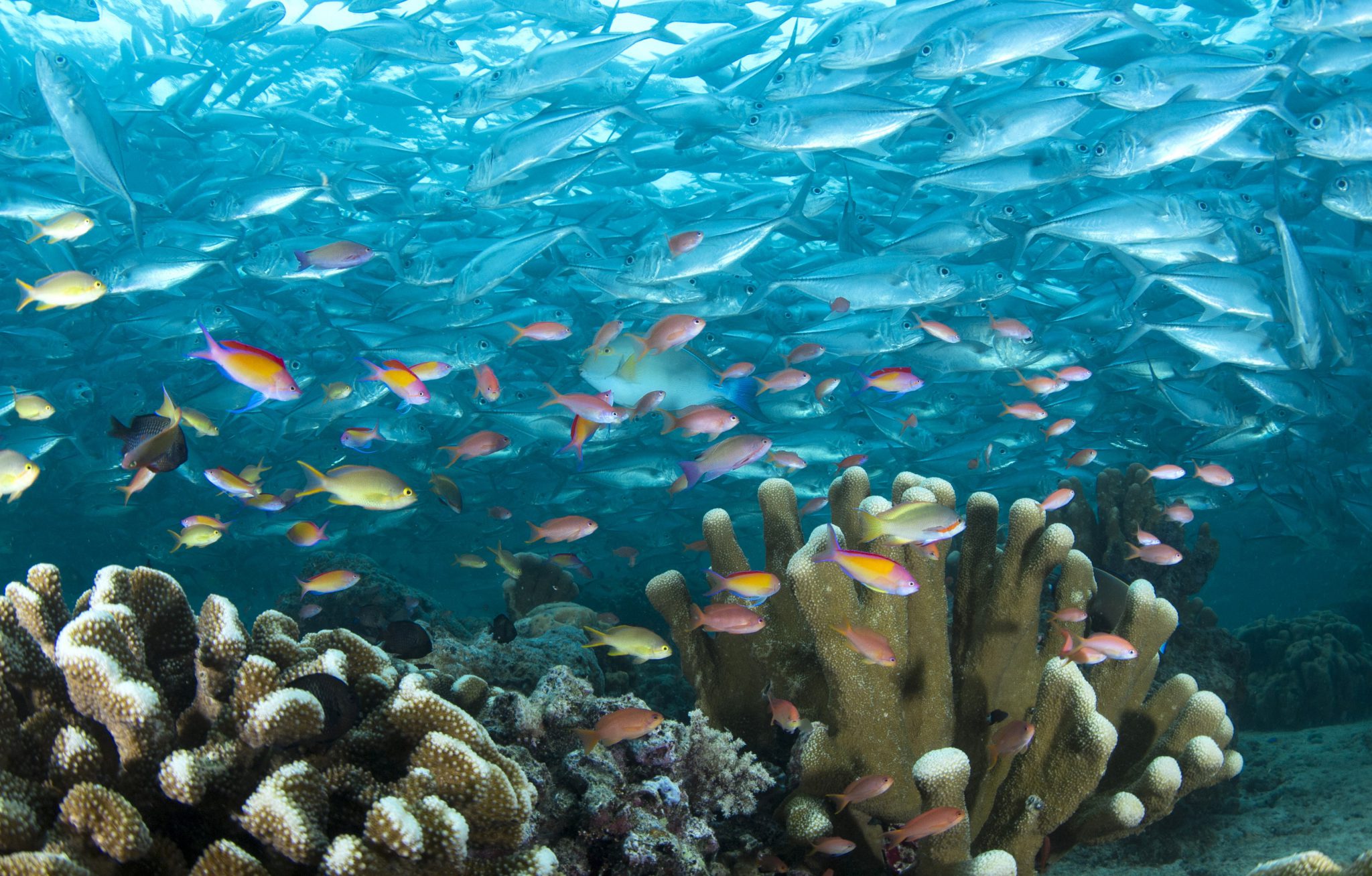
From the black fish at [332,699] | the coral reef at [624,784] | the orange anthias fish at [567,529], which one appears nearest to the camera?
the black fish at [332,699]

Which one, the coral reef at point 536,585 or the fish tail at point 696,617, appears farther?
the coral reef at point 536,585

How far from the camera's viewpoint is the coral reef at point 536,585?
8945 millimetres

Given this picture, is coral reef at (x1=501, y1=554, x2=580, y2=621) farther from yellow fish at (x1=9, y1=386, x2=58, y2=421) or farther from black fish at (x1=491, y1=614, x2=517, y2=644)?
yellow fish at (x1=9, y1=386, x2=58, y2=421)

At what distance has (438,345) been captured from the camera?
988cm

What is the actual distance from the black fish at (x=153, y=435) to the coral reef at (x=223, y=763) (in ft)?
3.75

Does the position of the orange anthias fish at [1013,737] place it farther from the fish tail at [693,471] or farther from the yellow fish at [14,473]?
the yellow fish at [14,473]

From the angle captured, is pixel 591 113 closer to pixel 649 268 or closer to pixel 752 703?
pixel 649 268

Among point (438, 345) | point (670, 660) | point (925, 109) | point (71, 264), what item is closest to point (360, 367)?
point (438, 345)

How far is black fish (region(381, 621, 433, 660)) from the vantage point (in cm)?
385

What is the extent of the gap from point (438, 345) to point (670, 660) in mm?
5653

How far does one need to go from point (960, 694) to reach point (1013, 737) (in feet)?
2.19

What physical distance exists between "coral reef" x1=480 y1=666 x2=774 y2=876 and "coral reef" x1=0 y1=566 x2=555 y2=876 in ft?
1.14

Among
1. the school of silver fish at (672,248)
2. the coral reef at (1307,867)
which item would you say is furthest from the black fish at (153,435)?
the coral reef at (1307,867)

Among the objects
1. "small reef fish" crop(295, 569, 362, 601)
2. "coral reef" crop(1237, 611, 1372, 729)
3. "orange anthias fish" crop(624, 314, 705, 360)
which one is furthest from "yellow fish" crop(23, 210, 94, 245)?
"coral reef" crop(1237, 611, 1372, 729)
